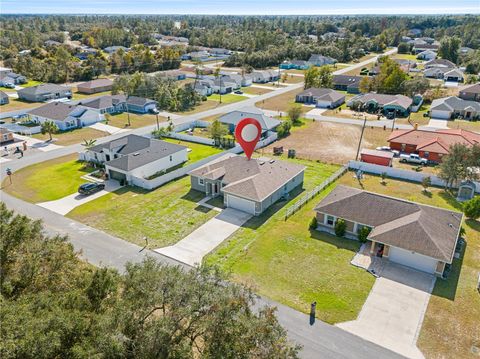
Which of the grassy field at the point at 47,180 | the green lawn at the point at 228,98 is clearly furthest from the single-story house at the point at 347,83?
the grassy field at the point at 47,180

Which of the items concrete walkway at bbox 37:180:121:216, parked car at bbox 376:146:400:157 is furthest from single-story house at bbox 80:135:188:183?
parked car at bbox 376:146:400:157

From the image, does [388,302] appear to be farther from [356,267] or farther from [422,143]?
[422,143]

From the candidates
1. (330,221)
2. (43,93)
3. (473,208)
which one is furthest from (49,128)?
(473,208)

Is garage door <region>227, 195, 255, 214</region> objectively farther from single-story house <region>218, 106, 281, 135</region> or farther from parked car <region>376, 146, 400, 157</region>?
parked car <region>376, 146, 400, 157</region>

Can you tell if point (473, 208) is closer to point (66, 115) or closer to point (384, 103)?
point (384, 103)

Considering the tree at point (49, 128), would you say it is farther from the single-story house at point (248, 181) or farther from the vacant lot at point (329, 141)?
the vacant lot at point (329, 141)

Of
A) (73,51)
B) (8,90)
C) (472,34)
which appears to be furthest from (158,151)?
(472,34)
